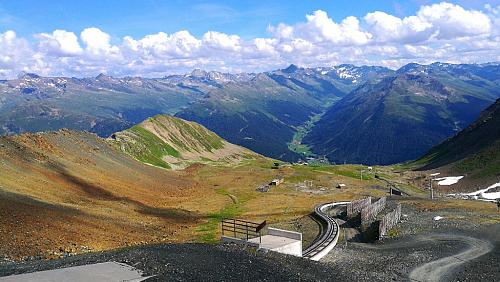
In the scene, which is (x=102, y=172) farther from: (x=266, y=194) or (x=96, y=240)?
(x=96, y=240)

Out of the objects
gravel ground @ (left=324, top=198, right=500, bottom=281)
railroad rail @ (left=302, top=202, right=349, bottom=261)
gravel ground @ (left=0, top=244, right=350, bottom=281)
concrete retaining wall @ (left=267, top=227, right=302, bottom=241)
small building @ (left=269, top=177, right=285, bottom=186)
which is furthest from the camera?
small building @ (left=269, top=177, right=285, bottom=186)

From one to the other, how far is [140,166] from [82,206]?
71.1 meters

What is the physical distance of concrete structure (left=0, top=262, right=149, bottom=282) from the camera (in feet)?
93.4

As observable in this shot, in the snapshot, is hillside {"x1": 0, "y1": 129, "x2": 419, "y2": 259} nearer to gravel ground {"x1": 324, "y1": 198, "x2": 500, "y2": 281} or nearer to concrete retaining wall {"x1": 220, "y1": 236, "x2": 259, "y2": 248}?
concrete retaining wall {"x1": 220, "y1": 236, "x2": 259, "y2": 248}

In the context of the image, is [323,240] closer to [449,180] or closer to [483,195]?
[483,195]

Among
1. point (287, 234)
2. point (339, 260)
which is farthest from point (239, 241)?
point (339, 260)

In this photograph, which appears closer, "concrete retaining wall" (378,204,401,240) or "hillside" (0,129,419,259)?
"hillside" (0,129,419,259)

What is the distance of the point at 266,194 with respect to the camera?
124m

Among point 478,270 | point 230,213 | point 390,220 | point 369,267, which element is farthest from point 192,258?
point 230,213

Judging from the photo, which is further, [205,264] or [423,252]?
[423,252]

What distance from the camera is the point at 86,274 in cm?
2966

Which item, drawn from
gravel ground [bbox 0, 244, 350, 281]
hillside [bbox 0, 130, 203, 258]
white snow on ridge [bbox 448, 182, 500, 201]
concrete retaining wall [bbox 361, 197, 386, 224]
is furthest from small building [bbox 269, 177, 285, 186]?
gravel ground [bbox 0, 244, 350, 281]

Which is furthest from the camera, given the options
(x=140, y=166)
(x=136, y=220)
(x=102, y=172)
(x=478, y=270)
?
(x=140, y=166)

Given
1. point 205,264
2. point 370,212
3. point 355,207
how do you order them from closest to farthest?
point 205,264
point 370,212
point 355,207
